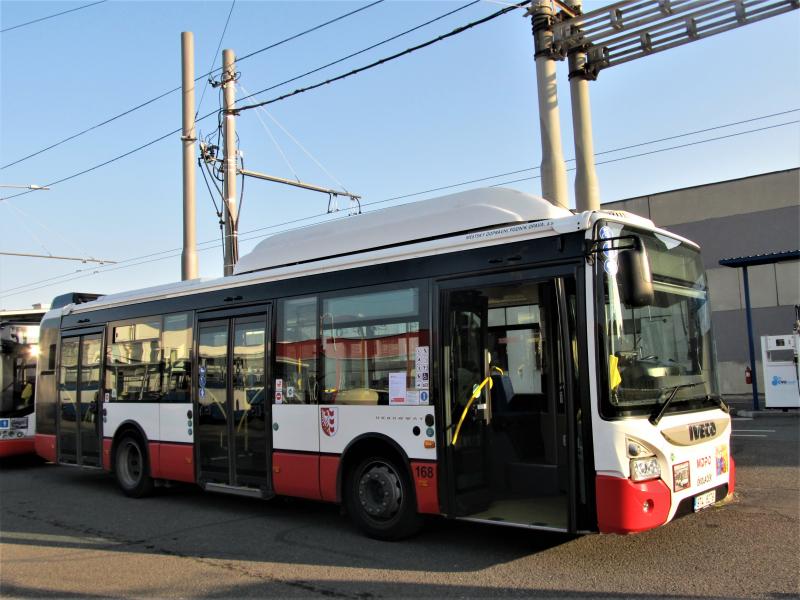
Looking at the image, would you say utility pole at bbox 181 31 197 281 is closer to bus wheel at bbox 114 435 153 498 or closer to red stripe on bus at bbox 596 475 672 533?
bus wheel at bbox 114 435 153 498

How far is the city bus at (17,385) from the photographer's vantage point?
14047 millimetres

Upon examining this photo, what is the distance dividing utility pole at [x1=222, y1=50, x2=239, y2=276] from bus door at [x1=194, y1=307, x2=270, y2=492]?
592 centimetres

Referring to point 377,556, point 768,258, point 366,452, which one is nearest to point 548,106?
point 366,452

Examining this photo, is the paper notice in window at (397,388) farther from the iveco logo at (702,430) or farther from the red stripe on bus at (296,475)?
the iveco logo at (702,430)

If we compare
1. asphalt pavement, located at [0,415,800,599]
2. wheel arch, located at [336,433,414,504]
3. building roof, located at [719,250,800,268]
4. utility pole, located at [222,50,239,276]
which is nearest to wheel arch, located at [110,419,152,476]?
asphalt pavement, located at [0,415,800,599]

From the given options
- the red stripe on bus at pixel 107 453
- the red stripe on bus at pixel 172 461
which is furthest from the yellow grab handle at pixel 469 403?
the red stripe on bus at pixel 107 453

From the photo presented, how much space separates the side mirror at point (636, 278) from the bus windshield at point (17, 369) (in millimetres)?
12947

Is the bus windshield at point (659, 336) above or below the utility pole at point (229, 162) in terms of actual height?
below

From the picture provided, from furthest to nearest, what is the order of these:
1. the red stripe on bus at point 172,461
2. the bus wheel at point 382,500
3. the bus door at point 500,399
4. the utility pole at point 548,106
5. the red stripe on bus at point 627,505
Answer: the utility pole at point 548,106
the red stripe on bus at point 172,461
the bus wheel at point 382,500
the bus door at point 500,399
the red stripe on bus at point 627,505

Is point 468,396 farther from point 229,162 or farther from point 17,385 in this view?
point 17,385

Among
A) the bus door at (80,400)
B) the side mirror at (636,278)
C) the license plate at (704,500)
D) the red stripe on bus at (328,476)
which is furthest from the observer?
the bus door at (80,400)

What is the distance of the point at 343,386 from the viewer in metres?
7.53

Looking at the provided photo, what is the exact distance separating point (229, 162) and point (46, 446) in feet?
23.5

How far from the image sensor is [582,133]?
1138 cm
